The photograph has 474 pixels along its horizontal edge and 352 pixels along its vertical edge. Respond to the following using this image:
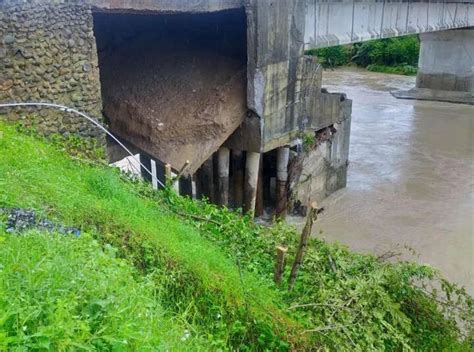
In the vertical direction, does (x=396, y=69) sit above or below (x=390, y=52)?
below

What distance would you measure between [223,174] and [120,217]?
5.86m

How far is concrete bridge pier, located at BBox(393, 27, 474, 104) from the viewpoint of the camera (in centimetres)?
2467

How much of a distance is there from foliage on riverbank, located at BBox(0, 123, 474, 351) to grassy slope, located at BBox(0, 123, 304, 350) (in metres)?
0.01

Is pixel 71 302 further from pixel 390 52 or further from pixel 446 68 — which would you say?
pixel 390 52

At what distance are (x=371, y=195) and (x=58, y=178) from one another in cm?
947

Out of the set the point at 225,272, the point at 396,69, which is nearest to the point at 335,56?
the point at 396,69

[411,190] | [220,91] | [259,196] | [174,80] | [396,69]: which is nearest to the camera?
[220,91]

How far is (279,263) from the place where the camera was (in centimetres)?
512

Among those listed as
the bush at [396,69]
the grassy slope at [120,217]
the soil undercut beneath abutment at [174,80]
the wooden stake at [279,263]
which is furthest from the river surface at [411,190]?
the bush at [396,69]

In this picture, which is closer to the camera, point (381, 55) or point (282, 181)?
point (282, 181)

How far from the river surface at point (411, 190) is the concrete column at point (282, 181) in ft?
3.04

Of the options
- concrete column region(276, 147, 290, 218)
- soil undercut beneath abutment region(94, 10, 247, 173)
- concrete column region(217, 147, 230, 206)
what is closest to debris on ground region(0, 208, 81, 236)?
soil undercut beneath abutment region(94, 10, 247, 173)

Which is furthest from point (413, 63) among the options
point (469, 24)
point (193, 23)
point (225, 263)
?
point (225, 263)

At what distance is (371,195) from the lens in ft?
43.3
